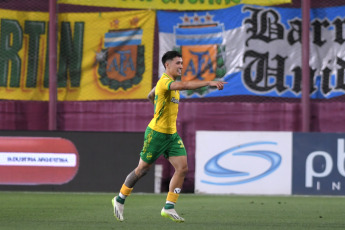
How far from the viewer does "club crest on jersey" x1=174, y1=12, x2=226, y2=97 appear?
647 inches

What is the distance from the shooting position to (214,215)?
9.60 metres

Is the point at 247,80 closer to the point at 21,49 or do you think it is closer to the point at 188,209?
the point at 21,49

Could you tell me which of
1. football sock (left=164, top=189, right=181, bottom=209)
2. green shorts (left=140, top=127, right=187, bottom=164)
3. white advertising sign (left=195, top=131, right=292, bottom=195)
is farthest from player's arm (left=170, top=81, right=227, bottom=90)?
white advertising sign (left=195, top=131, right=292, bottom=195)

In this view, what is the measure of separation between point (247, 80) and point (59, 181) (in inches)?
184

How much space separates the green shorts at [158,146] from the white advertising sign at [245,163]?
5.65 m

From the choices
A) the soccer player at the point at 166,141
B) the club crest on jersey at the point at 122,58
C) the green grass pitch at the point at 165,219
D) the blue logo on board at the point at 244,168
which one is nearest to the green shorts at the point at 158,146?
the soccer player at the point at 166,141

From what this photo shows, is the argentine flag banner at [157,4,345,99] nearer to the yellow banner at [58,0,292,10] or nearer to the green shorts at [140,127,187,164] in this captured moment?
Result: the yellow banner at [58,0,292,10]

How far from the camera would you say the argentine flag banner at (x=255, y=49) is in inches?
643

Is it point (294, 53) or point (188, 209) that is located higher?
point (294, 53)

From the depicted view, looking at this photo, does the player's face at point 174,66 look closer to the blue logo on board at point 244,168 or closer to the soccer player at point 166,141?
the soccer player at point 166,141

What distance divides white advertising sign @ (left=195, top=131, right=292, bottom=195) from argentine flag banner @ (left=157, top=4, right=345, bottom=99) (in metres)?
2.28

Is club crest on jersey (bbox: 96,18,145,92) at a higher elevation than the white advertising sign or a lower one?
higher

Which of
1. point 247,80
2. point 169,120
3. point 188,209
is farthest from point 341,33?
point 169,120

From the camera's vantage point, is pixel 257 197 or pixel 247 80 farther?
pixel 247 80
